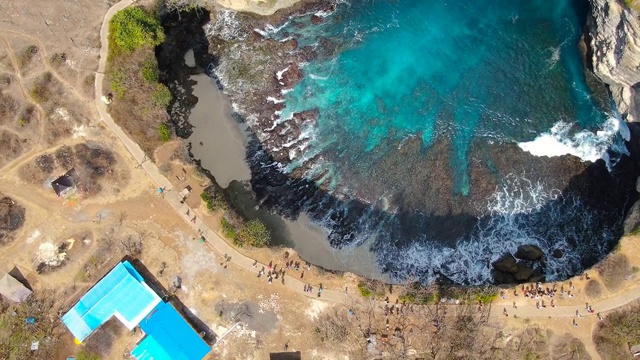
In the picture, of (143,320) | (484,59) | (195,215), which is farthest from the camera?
(484,59)

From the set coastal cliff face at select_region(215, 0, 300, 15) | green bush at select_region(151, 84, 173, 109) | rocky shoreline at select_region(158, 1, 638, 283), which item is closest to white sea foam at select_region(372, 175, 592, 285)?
rocky shoreline at select_region(158, 1, 638, 283)

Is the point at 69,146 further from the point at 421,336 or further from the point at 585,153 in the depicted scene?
the point at 585,153

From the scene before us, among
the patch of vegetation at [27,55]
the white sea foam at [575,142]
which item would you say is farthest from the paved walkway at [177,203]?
the white sea foam at [575,142]

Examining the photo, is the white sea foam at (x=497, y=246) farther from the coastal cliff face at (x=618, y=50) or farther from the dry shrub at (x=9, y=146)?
the dry shrub at (x=9, y=146)

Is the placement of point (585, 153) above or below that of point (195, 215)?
below

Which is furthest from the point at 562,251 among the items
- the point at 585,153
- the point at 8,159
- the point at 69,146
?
the point at 8,159

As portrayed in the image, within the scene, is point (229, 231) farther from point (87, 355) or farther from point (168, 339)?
point (87, 355)
